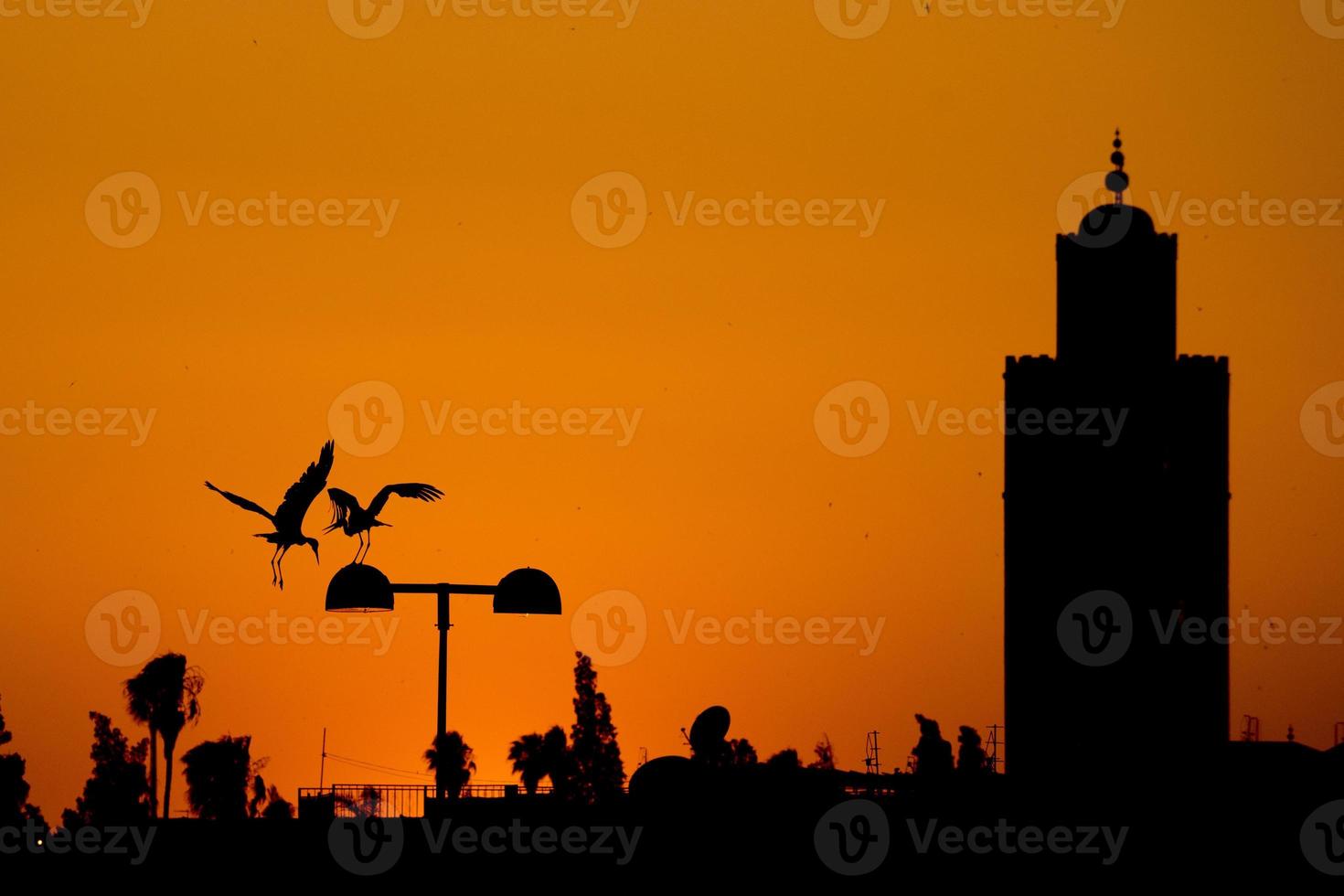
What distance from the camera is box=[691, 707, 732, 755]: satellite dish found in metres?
40.0

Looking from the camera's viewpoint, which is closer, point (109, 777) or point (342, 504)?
point (342, 504)

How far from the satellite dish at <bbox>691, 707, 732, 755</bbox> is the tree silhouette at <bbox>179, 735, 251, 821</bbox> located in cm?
8436

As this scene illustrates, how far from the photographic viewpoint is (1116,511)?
98500 millimetres

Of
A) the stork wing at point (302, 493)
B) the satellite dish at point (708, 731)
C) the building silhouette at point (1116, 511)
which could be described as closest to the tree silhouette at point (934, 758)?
the satellite dish at point (708, 731)

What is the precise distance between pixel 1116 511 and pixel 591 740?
150 ft

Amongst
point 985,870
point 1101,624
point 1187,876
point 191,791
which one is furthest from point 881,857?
point 191,791

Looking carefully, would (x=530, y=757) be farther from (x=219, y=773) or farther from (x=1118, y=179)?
(x=1118, y=179)

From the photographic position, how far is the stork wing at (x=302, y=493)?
34812 millimetres

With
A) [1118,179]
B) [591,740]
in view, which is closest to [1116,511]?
[1118,179]

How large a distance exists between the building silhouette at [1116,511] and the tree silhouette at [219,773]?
44.8 m

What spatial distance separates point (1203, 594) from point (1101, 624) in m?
4.48

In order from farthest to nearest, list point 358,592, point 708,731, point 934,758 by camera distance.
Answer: point 934,758 → point 708,731 → point 358,592

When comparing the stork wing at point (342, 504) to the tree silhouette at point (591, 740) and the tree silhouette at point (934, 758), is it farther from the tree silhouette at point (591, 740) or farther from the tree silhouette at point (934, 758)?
the tree silhouette at point (591, 740)

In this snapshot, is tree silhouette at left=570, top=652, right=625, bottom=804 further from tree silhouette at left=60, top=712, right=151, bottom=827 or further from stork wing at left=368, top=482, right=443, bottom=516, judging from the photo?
stork wing at left=368, top=482, right=443, bottom=516
